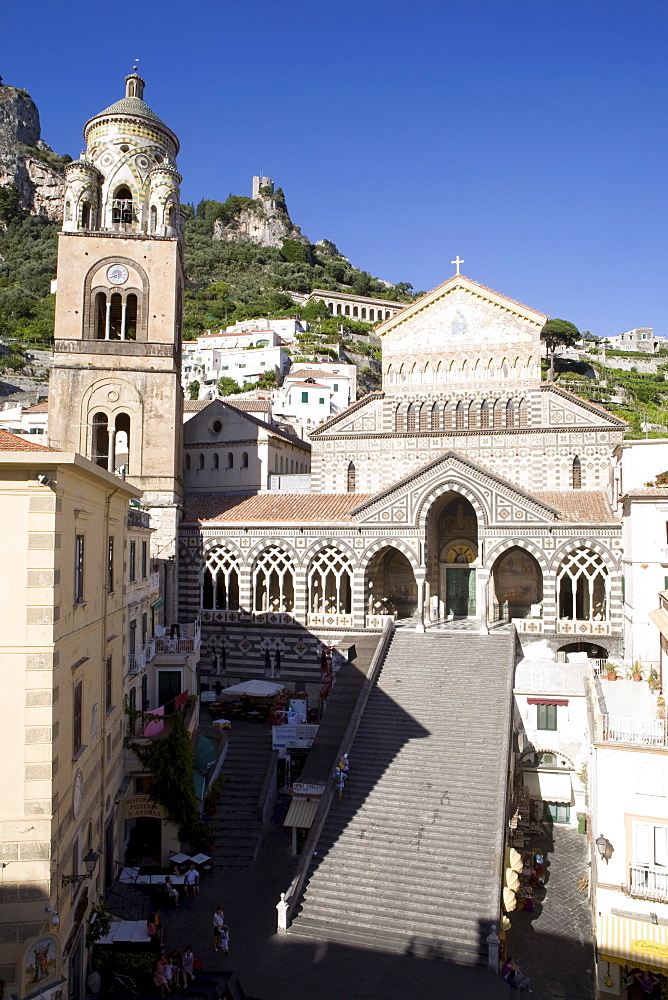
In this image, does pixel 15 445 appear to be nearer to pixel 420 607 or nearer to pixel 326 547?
pixel 420 607

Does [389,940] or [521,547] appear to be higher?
[521,547]

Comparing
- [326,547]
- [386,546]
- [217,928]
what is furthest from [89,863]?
[386,546]

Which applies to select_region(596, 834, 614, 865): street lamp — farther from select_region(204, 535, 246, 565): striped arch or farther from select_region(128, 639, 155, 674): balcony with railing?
select_region(204, 535, 246, 565): striped arch

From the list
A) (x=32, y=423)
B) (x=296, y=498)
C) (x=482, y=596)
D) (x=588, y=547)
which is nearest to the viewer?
(x=588, y=547)

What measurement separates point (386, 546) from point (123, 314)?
16004 millimetres

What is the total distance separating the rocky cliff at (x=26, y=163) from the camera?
128000mm

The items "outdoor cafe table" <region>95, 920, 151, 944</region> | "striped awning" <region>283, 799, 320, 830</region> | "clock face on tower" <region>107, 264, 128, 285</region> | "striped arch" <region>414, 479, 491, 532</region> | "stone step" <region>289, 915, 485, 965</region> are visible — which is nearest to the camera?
"outdoor cafe table" <region>95, 920, 151, 944</region>

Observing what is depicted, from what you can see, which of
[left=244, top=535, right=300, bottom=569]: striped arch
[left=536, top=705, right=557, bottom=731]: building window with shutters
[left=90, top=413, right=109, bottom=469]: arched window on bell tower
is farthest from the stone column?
[left=90, top=413, right=109, bottom=469]: arched window on bell tower

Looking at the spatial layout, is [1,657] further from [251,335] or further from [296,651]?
[251,335]

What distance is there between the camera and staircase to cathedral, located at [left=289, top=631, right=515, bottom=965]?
1872 cm

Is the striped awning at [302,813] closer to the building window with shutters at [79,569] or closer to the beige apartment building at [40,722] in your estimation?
the beige apartment building at [40,722]

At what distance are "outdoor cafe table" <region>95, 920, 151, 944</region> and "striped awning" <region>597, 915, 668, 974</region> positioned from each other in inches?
391

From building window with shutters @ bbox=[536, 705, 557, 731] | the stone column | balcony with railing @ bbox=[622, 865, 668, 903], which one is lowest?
balcony with railing @ bbox=[622, 865, 668, 903]

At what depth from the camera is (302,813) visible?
2317cm
